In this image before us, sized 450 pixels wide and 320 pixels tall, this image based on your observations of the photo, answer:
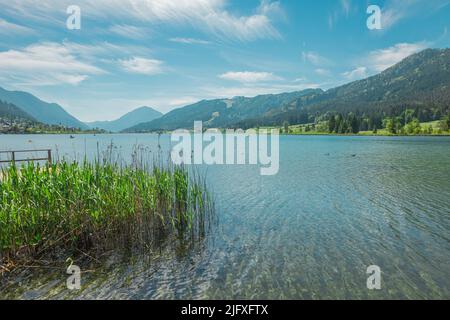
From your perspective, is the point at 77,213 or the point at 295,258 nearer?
the point at 77,213

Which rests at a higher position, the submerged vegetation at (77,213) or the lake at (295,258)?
the submerged vegetation at (77,213)

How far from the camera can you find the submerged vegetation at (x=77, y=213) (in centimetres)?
811

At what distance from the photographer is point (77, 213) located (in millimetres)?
8984

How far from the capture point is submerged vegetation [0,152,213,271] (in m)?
8.11

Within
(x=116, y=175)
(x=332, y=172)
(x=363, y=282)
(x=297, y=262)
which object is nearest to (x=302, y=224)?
(x=297, y=262)

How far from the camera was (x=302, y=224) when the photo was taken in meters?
13.3

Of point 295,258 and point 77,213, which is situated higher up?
point 77,213

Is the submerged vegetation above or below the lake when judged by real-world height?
above

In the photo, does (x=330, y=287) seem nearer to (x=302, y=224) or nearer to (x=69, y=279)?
(x=302, y=224)

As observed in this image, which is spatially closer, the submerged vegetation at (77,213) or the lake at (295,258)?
the lake at (295,258)

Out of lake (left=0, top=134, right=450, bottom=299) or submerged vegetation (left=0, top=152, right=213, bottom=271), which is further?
submerged vegetation (left=0, top=152, right=213, bottom=271)
